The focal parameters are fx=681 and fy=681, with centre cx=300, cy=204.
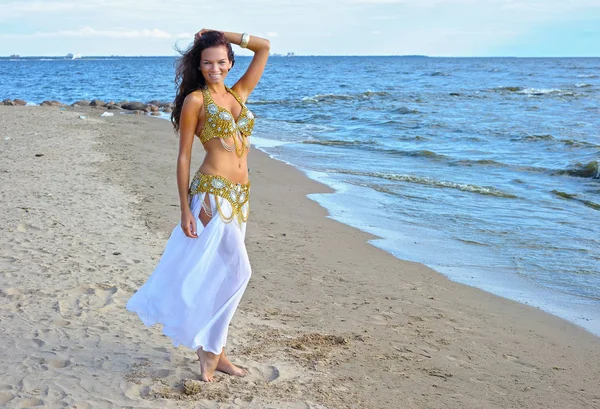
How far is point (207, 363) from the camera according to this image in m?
3.94

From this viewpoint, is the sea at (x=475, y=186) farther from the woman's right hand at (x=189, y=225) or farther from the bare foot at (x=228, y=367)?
the woman's right hand at (x=189, y=225)

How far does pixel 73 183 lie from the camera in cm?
953

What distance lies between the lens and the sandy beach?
391 cm

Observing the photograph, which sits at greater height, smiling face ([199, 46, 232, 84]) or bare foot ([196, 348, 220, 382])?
smiling face ([199, 46, 232, 84])

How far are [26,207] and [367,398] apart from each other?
535 cm

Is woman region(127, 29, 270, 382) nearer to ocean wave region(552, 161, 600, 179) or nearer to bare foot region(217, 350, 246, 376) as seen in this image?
bare foot region(217, 350, 246, 376)

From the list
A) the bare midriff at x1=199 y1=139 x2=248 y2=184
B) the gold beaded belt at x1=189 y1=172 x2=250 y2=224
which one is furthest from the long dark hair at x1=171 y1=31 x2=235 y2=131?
the gold beaded belt at x1=189 y1=172 x2=250 y2=224

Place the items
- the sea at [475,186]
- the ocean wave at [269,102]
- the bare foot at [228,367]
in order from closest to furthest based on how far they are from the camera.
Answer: the bare foot at [228,367] < the sea at [475,186] < the ocean wave at [269,102]

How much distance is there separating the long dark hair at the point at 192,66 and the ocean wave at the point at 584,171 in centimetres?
1117

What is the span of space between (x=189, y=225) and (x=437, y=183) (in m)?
8.79

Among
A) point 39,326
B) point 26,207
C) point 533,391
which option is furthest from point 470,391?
point 26,207

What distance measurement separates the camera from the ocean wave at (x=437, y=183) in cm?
1126

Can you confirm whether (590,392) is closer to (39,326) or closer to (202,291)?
(202,291)

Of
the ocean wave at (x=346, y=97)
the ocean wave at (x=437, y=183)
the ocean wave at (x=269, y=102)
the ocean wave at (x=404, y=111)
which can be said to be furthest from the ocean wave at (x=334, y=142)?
the ocean wave at (x=346, y=97)
